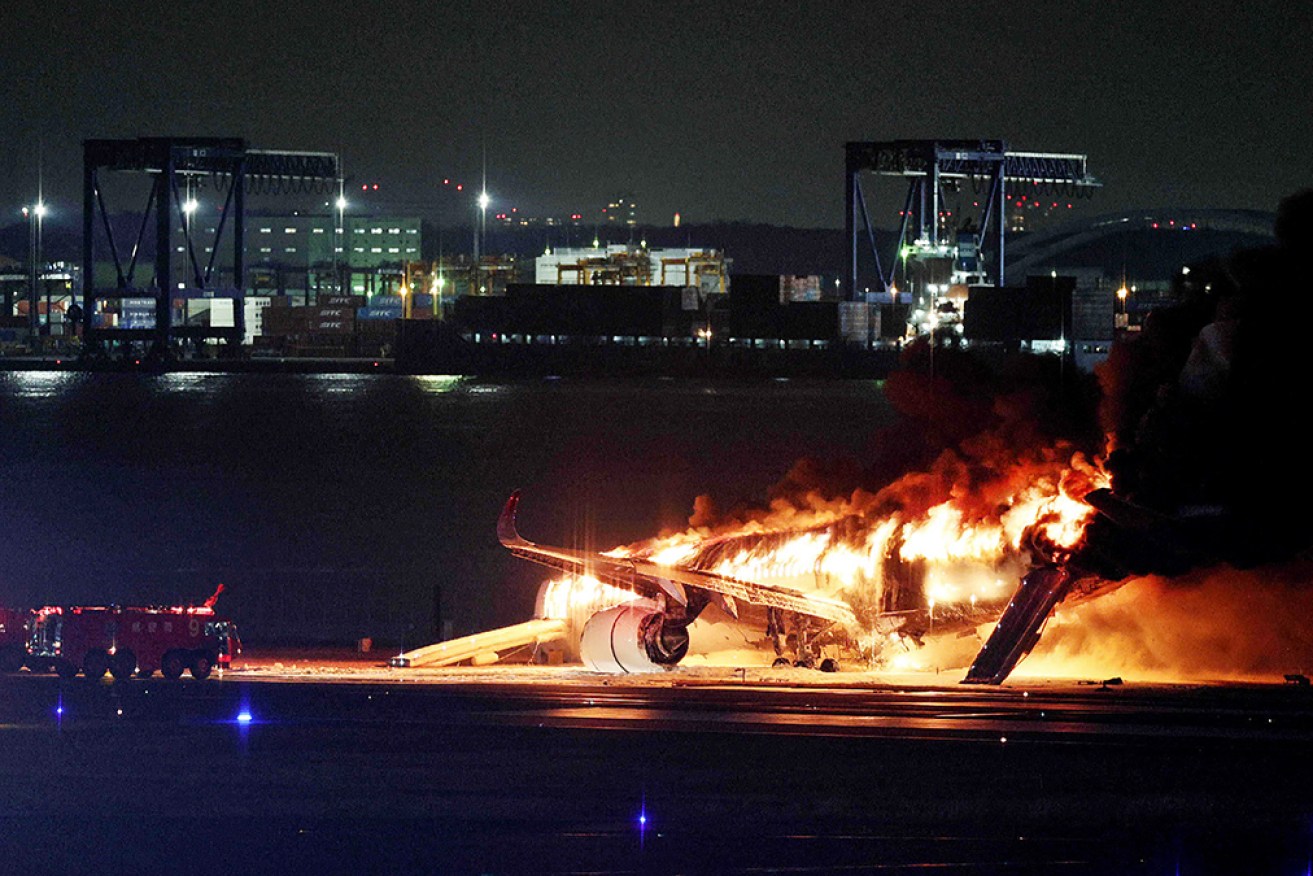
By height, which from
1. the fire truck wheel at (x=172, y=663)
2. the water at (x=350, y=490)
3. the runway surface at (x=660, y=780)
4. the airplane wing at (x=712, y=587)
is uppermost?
the airplane wing at (x=712, y=587)

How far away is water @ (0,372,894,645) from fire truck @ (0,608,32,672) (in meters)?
9.59

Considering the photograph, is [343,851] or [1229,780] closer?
[343,851]

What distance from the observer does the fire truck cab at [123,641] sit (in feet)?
111

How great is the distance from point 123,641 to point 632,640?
9.96 metres

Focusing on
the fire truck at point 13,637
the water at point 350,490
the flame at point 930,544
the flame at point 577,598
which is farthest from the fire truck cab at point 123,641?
the water at point 350,490

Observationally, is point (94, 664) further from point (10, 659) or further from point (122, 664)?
point (10, 659)

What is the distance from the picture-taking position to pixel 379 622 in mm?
50500

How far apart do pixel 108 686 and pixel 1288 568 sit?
22401mm

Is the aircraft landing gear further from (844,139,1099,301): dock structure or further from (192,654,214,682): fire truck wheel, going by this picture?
(844,139,1099,301): dock structure

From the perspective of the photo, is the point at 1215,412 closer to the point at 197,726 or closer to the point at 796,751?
the point at 796,751

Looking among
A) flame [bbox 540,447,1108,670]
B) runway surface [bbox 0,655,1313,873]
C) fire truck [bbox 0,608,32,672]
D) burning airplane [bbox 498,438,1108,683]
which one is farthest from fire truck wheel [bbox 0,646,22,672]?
flame [bbox 540,447,1108,670]

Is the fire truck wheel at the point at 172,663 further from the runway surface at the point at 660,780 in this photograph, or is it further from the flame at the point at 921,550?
the flame at the point at 921,550

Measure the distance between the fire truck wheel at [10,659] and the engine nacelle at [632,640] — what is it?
11345 millimetres

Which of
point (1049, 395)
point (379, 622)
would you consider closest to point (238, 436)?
point (379, 622)
